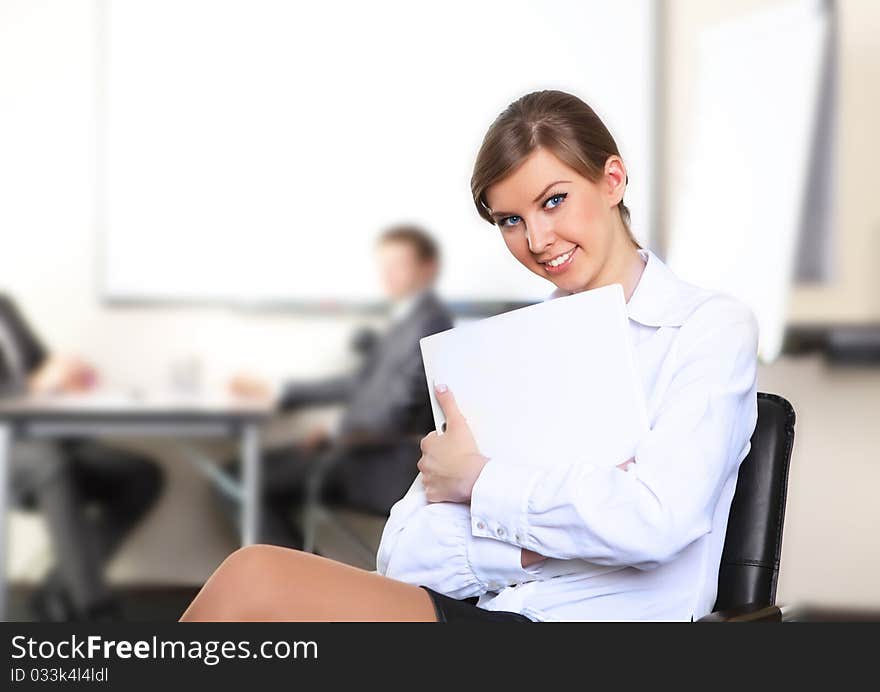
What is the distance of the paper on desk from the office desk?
5.29 feet

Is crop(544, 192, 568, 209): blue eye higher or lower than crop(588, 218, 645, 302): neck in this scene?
higher

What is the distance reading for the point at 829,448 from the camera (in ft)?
9.48

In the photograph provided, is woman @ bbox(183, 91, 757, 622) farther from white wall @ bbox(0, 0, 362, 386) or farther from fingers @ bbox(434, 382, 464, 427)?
white wall @ bbox(0, 0, 362, 386)

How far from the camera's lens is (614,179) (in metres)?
0.98

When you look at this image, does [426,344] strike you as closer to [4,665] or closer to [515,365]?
[515,365]

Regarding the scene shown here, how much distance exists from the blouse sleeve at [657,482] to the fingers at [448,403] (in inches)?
2.9

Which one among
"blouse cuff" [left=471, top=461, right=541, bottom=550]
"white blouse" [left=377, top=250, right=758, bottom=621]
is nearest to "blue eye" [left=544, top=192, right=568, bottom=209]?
"white blouse" [left=377, top=250, right=758, bottom=621]

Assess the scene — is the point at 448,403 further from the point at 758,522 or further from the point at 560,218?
the point at 758,522

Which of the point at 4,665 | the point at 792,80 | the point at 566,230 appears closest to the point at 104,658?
the point at 4,665

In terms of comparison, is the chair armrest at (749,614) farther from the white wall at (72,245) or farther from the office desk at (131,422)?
the white wall at (72,245)

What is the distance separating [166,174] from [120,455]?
92 centimetres

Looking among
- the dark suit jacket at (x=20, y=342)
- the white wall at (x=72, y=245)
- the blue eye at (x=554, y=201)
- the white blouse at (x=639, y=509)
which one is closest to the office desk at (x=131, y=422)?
the dark suit jacket at (x=20, y=342)

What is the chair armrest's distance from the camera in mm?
884

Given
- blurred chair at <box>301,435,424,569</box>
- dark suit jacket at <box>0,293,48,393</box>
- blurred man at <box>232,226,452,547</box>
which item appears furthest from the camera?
dark suit jacket at <box>0,293,48,393</box>
